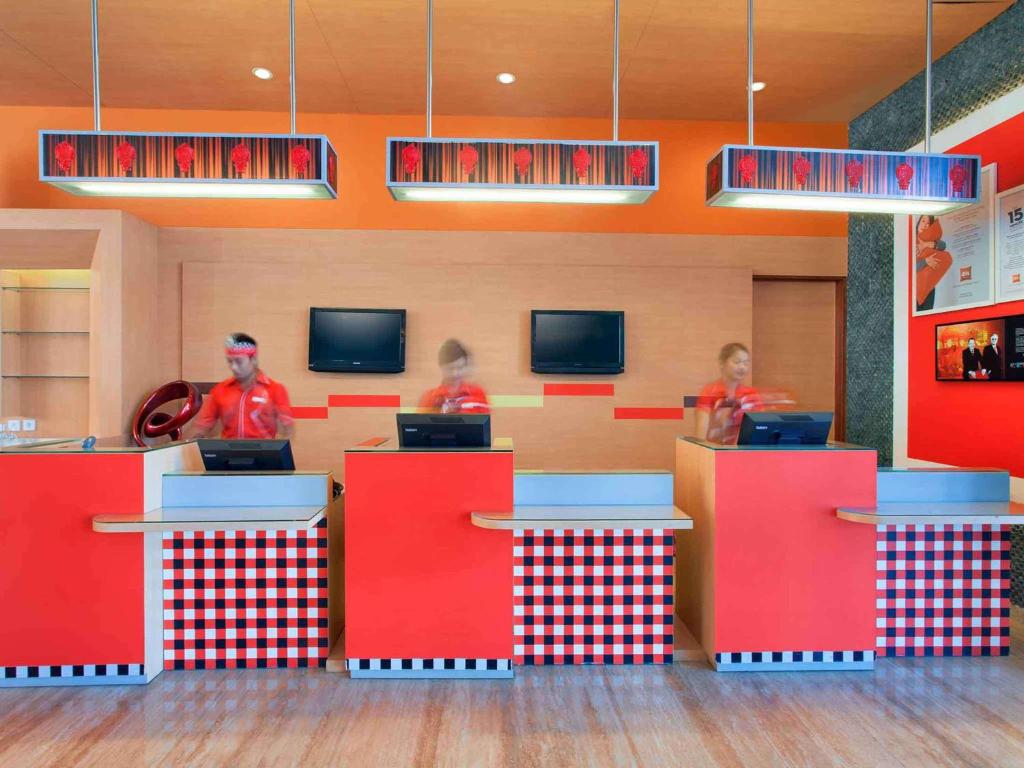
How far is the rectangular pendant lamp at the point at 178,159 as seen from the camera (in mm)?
3234

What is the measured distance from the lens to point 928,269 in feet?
15.3

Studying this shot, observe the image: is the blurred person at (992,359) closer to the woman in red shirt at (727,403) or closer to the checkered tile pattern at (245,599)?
the woman in red shirt at (727,403)

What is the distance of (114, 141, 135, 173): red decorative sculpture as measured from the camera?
10.6 ft

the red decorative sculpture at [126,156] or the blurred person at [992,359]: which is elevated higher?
the red decorative sculpture at [126,156]

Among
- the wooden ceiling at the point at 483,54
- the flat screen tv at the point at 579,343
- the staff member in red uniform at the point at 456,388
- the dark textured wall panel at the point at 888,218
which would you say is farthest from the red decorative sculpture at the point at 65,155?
the dark textured wall panel at the point at 888,218

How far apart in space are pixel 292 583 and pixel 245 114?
14.7 ft

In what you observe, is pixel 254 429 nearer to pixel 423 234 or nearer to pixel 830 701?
pixel 423 234

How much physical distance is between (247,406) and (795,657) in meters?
3.54

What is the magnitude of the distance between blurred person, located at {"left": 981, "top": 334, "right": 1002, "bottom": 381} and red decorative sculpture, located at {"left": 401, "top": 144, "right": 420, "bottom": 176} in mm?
3765

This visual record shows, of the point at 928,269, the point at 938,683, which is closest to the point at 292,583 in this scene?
the point at 938,683

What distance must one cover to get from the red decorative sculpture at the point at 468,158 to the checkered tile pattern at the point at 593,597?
6.32 ft

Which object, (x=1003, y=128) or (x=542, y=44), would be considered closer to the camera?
(x=1003, y=128)

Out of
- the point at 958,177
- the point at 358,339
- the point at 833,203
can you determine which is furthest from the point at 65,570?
the point at 958,177

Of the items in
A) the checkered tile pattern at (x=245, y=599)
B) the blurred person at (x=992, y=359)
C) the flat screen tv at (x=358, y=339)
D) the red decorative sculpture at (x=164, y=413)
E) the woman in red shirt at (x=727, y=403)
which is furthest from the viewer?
the flat screen tv at (x=358, y=339)
